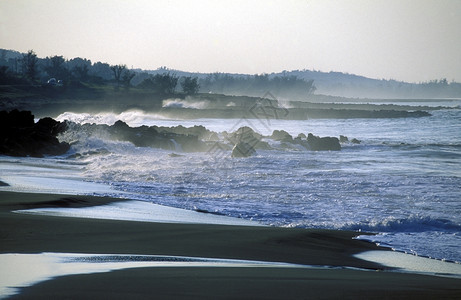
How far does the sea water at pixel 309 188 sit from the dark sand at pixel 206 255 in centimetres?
98

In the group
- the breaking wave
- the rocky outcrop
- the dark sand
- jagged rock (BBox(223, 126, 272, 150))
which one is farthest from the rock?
the breaking wave

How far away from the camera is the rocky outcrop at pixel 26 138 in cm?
1966

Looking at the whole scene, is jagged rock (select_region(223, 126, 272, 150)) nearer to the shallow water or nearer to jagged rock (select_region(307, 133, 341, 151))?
jagged rock (select_region(307, 133, 341, 151))

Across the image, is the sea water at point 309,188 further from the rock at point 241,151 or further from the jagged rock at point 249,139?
the jagged rock at point 249,139

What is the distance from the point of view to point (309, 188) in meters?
12.5

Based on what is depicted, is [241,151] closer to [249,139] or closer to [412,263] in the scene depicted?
[249,139]

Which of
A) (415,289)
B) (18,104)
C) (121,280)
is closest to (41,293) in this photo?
(121,280)

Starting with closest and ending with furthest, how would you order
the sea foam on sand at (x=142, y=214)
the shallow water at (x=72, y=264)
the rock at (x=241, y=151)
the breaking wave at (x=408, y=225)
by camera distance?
the shallow water at (x=72, y=264) → the sea foam on sand at (x=142, y=214) → the breaking wave at (x=408, y=225) → the rock at (x=241, y=151)

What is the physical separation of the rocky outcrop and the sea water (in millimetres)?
1090

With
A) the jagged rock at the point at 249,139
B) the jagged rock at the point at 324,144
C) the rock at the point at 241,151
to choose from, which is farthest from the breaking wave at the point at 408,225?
the jagged rock at the point at 324,144

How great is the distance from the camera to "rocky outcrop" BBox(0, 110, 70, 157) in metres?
19.7

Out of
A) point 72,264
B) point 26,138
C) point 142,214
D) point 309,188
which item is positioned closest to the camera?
point 72,264

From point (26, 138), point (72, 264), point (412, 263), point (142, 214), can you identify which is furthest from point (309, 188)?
point (26, 138)

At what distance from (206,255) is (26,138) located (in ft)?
53.1
